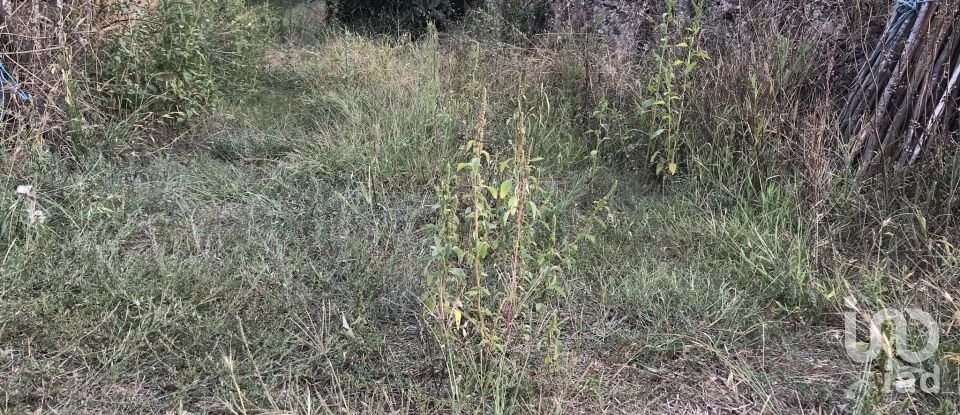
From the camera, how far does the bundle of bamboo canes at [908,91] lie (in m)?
2.72

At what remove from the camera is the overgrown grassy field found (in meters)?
1.91

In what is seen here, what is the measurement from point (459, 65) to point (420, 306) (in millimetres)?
2729

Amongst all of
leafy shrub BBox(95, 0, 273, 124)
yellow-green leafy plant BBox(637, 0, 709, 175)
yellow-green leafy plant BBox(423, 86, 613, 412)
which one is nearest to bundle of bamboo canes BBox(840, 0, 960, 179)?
yellow-green leafy plant BBox(637, 0, 709, 175)

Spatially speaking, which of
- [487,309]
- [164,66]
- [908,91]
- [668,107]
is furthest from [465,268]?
[164,66]

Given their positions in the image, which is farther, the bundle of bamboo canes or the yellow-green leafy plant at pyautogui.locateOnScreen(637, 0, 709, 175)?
the yellow-green leafy plant at pyautogui.locateOnScreen(637, 0, 709, 175)

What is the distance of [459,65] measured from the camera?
468cm

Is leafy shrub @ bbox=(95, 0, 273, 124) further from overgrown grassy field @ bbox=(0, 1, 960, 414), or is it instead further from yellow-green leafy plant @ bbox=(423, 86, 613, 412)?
yellow-green leafy plant @ bbox=(423, 86, 613, 412)

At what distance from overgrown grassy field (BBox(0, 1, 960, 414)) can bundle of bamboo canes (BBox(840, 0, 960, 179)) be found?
0.66 feet

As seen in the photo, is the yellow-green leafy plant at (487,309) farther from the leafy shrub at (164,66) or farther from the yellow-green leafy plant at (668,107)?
the leafy shrub at (164,66)

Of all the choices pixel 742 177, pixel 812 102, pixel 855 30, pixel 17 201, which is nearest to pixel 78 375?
pixel 17 201

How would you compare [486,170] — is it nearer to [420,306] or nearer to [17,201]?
[420,306]

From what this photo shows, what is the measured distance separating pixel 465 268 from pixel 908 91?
204cm

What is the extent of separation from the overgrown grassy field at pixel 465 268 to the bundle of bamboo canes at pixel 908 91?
Answer: 0.66 ft

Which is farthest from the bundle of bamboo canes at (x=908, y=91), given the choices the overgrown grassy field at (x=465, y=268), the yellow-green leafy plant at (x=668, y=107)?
the yellow-green leafy plant at (x=668, y=107)
